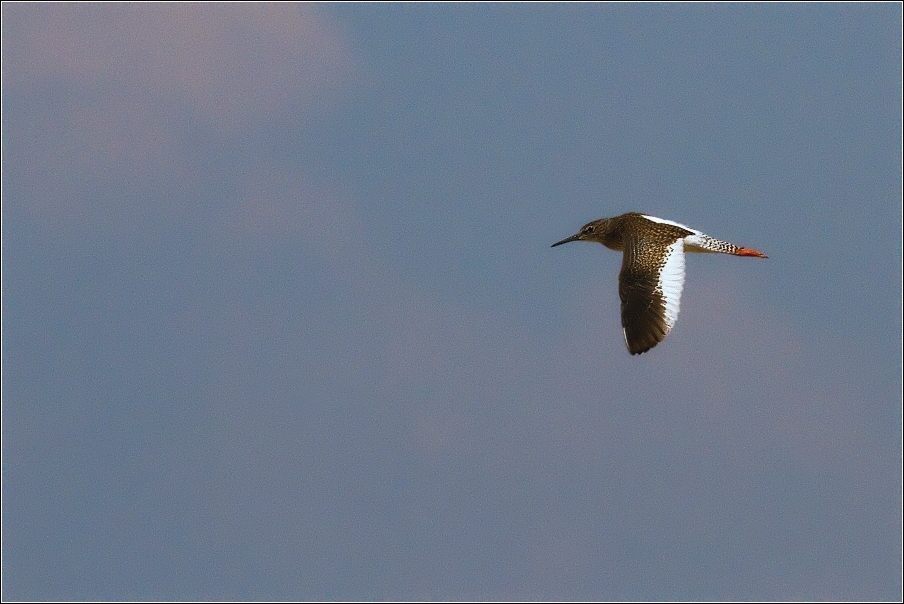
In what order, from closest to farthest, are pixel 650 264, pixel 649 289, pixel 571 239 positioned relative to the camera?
pixel 649 289, pixel 650 264, pixel 571 239

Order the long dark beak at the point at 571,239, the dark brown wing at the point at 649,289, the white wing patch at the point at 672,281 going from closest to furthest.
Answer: the dark brown wing at the point at 649,289, the white wing patch at the point at 672,281, the long dark beak at the point at 571,239

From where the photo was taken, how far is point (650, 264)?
35.2m

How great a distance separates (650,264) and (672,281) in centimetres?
91

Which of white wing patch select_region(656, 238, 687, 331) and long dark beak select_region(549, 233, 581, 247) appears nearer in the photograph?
white wing patch select_region(656, 238, 687, 331)

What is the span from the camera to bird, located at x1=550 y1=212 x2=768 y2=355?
3309cm

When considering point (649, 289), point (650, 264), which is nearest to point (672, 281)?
point (649, 289)

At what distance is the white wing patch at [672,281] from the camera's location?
110 ft

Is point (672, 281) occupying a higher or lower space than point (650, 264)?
lower

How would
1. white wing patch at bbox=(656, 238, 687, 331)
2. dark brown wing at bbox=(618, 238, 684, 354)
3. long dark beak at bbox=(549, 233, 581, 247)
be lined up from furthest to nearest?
long dark beak at bbox=(549, 233, 581, 247)
white wing patch at bbox=(656, 238, 687, 331)
dark brown wing at bbox=(618, 238, 684, 354)

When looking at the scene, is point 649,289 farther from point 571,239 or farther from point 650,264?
point 571,239

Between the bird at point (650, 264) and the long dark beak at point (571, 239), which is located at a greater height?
the long dark beak at point (571, 239)

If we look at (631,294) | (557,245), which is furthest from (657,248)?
(557,245)

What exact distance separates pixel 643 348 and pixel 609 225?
280 inches

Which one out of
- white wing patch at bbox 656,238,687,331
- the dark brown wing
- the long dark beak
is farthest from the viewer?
the long dark beak
